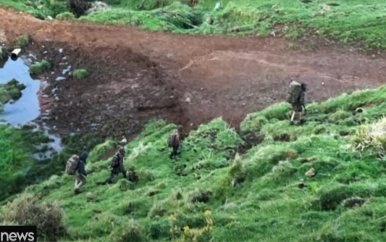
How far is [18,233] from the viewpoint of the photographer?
530 inches

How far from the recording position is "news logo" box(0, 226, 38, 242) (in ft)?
42.0

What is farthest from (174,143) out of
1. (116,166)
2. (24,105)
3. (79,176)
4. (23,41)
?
(23,41)

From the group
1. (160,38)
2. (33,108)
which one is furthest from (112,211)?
(160,38)

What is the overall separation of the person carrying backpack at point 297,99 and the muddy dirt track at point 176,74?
2.47m

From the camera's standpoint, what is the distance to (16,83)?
95.0 feet

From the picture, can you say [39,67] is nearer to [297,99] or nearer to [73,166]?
[73,166]

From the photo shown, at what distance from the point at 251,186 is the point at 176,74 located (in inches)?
470

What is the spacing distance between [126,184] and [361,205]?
282 inches

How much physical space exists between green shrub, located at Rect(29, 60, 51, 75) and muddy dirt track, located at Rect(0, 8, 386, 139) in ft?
1.58

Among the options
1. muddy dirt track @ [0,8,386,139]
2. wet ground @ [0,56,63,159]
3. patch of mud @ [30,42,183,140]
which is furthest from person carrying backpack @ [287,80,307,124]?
wet ground @ [0,56,63,159]

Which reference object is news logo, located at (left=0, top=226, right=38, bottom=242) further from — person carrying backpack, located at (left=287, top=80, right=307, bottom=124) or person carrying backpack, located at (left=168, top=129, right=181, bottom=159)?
person carrying backpack, located at (left=287, top=80, right=307, bottom=124)

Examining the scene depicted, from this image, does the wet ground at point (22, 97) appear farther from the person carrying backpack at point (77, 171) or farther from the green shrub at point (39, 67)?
the person carrying backpack at point (77, 171)

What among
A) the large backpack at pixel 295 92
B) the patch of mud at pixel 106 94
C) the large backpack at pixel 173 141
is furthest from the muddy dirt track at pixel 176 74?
the large backpack at pixel 173 141

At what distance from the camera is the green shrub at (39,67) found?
2992 cm
